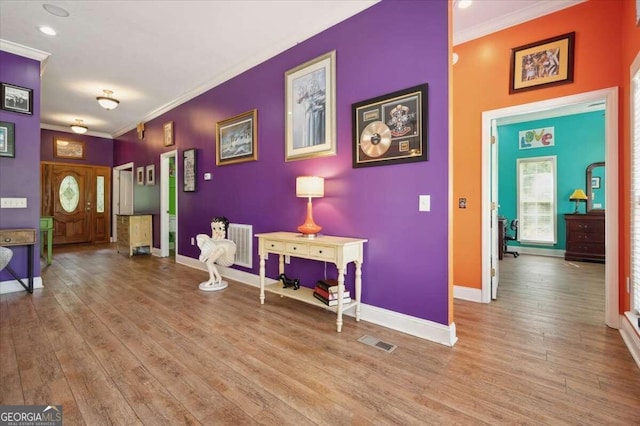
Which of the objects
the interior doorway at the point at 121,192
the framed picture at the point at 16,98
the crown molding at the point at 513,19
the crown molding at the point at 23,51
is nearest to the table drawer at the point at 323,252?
the crown molding at the point at 513,19

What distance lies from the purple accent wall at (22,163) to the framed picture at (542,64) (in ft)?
19.0

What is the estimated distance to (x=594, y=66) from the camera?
2.64 meters

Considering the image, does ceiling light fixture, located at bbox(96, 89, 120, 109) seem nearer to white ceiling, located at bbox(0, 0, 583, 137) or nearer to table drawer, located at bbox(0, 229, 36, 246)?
white ceiling, located at bbox(0, 0, 583, 137)

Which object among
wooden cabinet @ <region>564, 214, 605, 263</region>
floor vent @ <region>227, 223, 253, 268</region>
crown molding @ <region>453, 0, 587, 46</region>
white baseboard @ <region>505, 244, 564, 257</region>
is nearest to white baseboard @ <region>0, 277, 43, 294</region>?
floor vent @ <region>227, 223, 253, 268</region>

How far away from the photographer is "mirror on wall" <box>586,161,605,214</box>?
570 cm

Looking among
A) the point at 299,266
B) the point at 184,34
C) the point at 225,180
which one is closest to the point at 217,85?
the point at 184,34

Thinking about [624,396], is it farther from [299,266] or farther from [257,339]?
[299,266]

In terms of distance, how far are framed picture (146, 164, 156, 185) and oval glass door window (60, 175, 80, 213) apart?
286 cm

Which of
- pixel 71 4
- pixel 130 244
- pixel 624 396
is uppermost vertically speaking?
pixel 71 4

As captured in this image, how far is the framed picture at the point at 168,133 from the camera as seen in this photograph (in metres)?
5.47

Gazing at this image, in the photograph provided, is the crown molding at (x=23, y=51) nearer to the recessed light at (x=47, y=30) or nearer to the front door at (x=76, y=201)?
the recessed light at (x=47, y=30)

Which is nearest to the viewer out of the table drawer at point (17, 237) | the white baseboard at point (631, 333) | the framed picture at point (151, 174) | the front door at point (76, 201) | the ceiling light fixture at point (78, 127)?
the white baseboard at point (631, 333)

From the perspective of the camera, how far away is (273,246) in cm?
301

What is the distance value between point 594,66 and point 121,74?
5.81 meters
